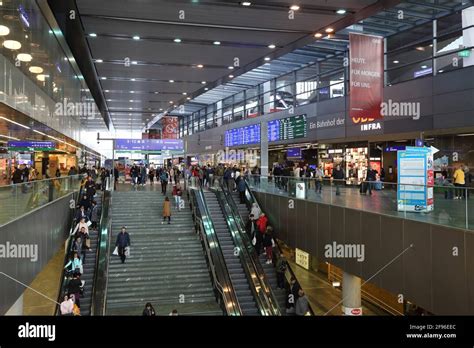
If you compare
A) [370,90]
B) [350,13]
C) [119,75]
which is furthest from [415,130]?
[119,75]

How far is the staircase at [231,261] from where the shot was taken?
43.8ft

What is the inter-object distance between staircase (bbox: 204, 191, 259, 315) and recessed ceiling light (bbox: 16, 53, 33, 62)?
9.32 m

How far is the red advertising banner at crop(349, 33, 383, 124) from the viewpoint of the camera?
42.6ft

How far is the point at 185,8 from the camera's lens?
516 inches

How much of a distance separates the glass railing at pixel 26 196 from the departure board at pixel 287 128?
1401 centimetres

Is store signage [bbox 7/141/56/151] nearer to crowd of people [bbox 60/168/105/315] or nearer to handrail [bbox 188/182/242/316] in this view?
crowd of people [bbox 60/168/105/315]

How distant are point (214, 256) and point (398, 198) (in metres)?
6.83

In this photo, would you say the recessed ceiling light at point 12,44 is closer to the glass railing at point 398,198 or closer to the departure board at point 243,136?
the glass railing at point 398,198

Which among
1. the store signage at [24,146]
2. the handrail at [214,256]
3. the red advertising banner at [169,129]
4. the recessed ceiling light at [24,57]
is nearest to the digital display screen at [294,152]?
the red advertising banner at [169,129]

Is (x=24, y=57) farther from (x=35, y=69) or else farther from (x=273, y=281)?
(x=273, y=281)

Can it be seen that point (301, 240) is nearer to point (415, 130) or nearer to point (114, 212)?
point (415, 130)

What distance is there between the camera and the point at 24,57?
12523 millimetres
